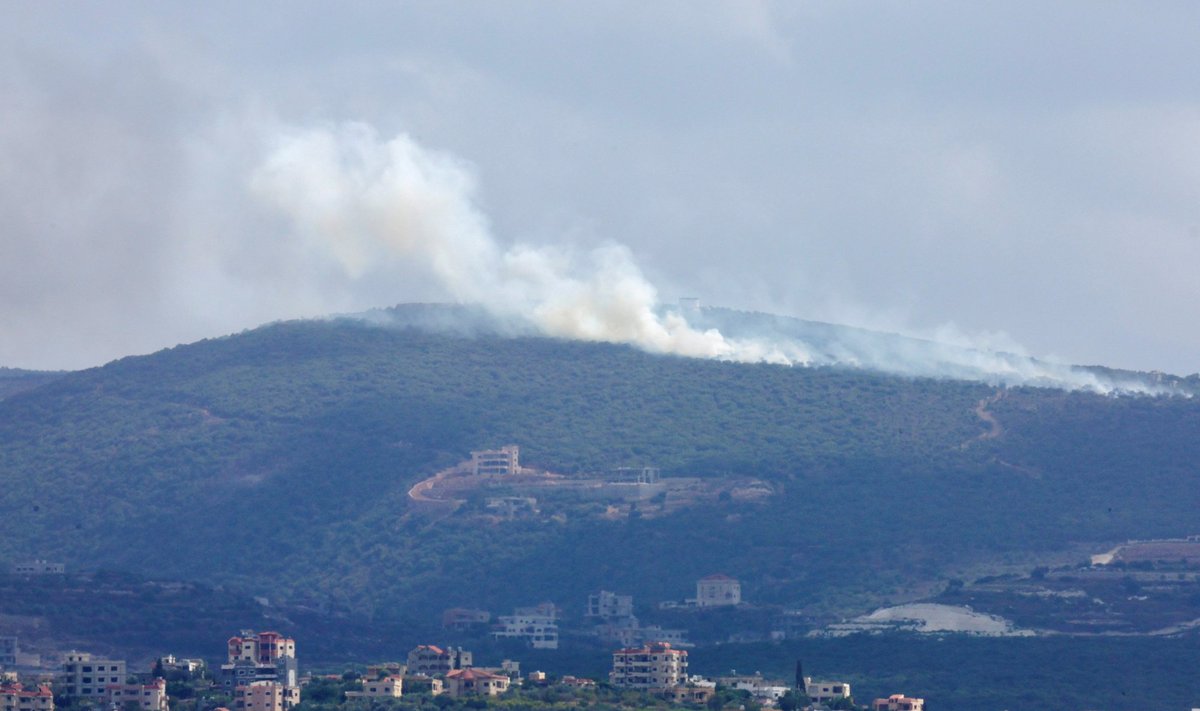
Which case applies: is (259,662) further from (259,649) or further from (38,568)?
(38,568)

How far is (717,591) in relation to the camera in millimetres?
158750

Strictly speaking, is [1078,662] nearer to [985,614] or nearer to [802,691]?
[985,614]

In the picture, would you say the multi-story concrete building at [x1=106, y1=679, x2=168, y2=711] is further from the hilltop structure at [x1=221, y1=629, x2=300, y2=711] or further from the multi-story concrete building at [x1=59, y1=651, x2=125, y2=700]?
the hilltop structure at [x1=221, y1=629, x2=300, y2=711]

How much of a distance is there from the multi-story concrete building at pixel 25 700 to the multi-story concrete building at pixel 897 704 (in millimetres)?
28839

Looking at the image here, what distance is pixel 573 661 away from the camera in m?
143

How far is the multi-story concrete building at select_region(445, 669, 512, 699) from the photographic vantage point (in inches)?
4552

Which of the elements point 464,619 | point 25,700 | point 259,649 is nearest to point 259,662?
point 259,649

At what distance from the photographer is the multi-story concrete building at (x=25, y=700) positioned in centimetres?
10750

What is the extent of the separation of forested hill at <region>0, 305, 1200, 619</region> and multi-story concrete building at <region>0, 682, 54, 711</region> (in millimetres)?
53440

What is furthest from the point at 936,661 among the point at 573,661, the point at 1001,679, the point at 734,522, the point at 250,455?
the point at 250,455

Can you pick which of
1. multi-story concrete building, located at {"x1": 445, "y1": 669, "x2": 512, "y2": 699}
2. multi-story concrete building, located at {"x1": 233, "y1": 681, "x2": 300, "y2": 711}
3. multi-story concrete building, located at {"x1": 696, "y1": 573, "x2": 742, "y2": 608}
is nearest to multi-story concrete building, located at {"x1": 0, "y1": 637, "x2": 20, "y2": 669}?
multi-story concrete building, located at {"x1": 233, "y1": 681, "x2": 300, "y2": 711}

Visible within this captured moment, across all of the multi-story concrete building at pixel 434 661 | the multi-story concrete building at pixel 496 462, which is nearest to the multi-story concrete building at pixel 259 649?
the multi-story concrete building at pixel 434 661

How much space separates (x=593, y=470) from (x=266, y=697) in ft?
237

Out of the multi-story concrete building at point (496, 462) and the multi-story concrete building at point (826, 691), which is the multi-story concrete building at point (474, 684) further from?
the multi-story concrete building at point (496, 462)
